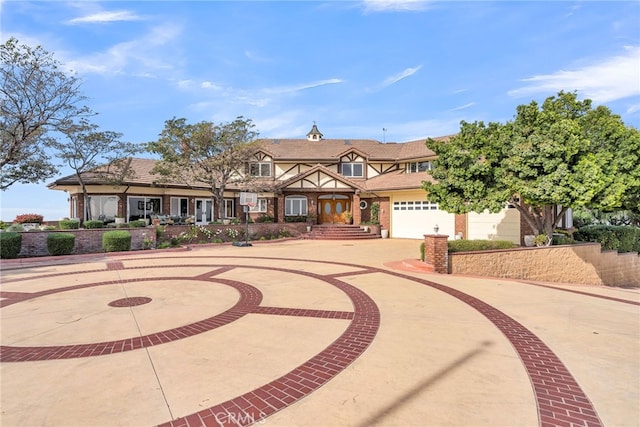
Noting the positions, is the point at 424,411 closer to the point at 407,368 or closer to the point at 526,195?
the point at 407,368

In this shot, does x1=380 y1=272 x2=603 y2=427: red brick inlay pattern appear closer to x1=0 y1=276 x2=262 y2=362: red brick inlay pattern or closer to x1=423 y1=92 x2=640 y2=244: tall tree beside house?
x1=0 y1=276 x2=262 y2=362: red brick inlay pattern

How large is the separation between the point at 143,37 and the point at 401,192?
56.5ft

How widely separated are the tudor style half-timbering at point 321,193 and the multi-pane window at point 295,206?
82mm

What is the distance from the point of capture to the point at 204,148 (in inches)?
760

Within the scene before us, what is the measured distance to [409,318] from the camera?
5.57 m

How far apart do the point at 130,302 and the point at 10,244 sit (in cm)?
1049

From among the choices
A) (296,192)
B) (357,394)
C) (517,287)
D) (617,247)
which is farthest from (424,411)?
(296,192)

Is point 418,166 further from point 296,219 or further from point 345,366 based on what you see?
point 345,366

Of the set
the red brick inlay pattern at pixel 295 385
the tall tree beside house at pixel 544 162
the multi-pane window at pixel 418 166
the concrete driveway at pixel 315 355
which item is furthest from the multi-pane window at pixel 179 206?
the red brick inlay pattern at pixel 295 385

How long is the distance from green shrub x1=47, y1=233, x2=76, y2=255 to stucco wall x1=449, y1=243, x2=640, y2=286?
15.9 m

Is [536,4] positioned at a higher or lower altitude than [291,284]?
higher

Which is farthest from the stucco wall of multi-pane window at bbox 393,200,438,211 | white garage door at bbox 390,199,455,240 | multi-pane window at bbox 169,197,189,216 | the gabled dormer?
the gabled dormer

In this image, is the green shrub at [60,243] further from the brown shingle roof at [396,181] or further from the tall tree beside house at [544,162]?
the brown shingle roof at [396,181]

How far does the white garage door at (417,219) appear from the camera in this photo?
19609mm
